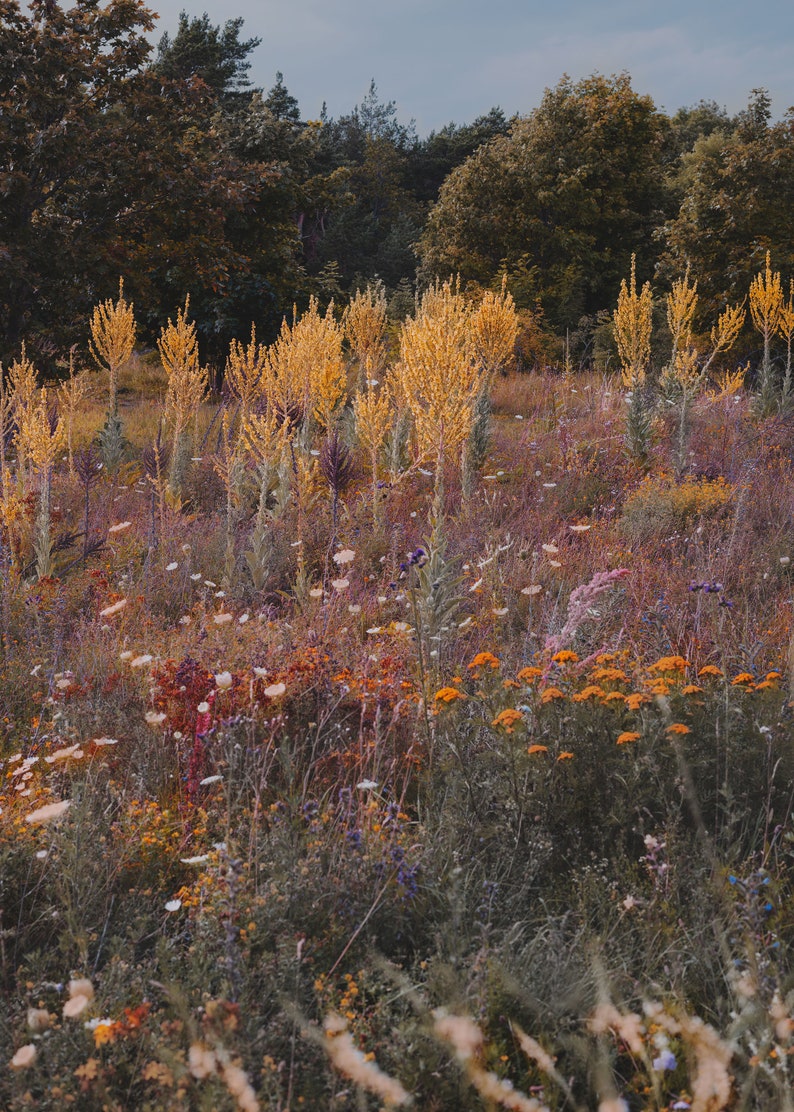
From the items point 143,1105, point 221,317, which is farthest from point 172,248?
point 143,1105

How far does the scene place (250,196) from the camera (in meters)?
11.7

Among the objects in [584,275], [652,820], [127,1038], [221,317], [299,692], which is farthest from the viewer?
[584,275]

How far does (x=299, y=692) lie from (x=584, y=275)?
2325 cm

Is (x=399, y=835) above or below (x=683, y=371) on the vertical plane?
below

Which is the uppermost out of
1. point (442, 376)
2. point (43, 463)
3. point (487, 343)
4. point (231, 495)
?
point (487, 343)

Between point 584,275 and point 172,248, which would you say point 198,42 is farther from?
point 172,248

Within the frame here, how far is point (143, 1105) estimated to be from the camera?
1413 millimetres

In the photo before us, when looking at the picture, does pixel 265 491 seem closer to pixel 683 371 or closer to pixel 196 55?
pixel 683 371

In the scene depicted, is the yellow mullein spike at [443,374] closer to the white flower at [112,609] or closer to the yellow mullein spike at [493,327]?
the white flower at [112,609]

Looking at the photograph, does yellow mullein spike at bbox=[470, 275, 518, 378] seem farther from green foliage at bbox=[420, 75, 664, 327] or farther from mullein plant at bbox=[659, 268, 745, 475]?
green foliage at bbox=[420, 75, 664, 327]

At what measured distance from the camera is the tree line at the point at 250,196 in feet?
32.5

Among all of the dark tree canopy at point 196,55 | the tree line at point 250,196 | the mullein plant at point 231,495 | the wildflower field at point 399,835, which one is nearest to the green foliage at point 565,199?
the tree line at point 250,196

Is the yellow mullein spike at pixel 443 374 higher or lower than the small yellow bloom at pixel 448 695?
higher

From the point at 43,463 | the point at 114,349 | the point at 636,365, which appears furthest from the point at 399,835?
the point at 636,365
